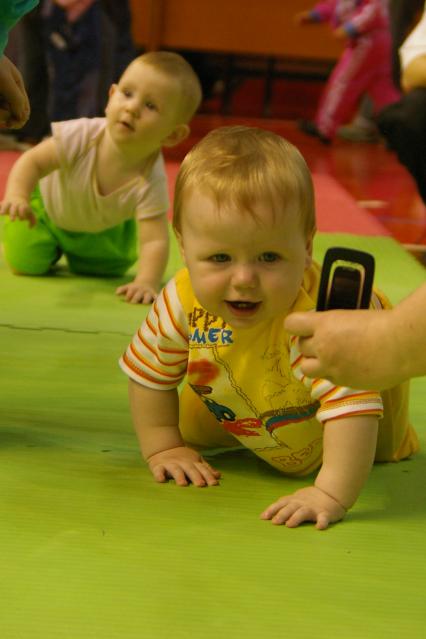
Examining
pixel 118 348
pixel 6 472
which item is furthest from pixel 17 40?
pixel 6 472

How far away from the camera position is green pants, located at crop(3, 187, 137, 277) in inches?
83.9

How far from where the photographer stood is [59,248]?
2.20 metres

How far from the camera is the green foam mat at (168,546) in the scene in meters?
0.92

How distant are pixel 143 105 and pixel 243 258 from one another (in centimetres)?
98

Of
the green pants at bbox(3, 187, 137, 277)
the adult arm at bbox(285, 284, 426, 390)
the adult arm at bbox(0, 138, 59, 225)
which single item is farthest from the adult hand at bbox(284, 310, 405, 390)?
the green pants at bbox(3, 187, 137, 277)

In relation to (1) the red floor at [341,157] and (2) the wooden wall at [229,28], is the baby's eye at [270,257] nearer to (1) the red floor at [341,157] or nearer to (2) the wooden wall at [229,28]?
(1) the red floor at [341,157]

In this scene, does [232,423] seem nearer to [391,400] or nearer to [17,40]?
[391,400]

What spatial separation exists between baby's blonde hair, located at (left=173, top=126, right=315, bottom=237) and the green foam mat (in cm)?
33

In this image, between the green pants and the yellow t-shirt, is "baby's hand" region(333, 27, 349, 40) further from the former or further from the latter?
the yellow t-shirt

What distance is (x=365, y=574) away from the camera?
3.35ft

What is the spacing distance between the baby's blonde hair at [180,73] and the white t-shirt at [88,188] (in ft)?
0.49

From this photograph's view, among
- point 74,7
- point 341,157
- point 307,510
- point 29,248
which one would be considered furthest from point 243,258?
point 341,157

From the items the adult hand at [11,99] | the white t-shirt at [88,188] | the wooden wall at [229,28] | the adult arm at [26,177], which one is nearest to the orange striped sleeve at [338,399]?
the adult hand at [11,99]

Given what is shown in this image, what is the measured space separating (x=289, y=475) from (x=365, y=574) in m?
0.24
